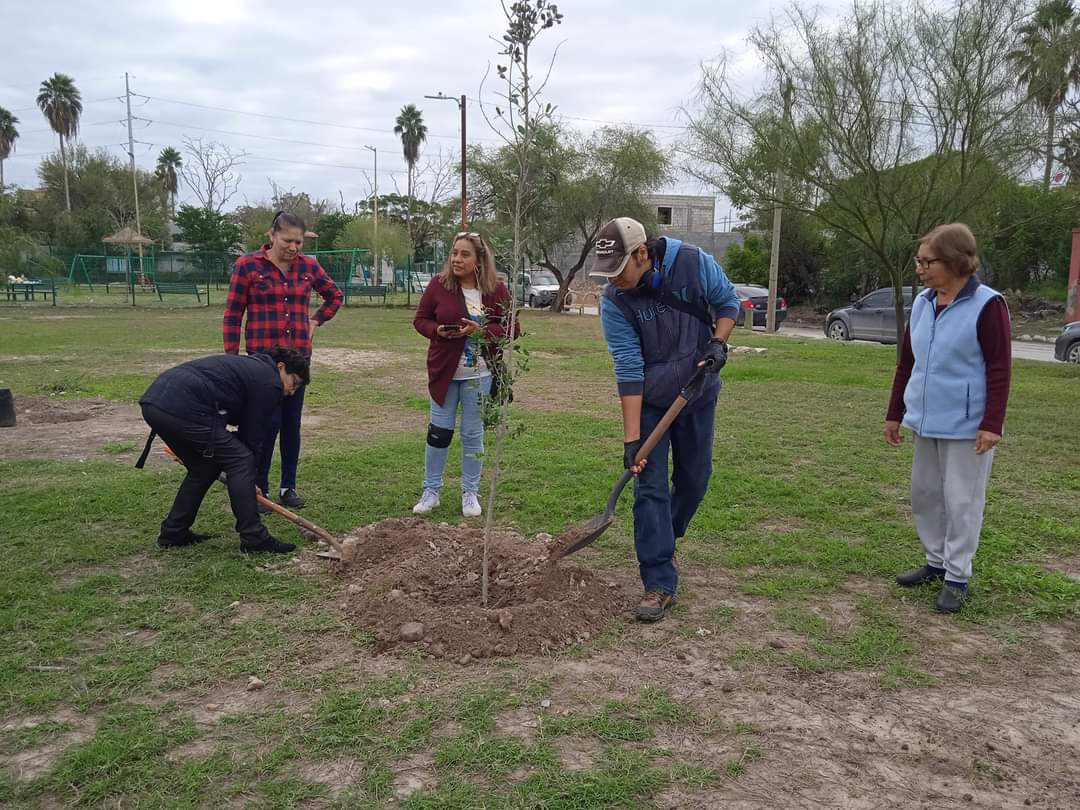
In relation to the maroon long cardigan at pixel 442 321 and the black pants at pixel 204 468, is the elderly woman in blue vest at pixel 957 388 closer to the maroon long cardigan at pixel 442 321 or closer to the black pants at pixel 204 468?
the maroon long cardigan at pixel 442 321

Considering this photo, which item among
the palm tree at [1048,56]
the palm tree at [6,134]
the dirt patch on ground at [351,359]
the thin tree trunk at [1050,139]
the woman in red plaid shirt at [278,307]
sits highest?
the palm tree at [6,134]

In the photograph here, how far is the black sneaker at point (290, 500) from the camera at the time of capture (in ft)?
17.9

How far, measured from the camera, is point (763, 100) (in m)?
13.7

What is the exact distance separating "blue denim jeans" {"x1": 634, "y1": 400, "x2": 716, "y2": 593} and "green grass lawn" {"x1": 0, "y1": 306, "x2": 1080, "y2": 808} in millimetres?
284

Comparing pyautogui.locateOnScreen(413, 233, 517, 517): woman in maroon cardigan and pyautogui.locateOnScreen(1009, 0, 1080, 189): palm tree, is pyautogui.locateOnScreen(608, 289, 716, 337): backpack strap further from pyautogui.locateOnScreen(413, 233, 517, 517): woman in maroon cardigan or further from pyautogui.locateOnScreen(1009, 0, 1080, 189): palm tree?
pyautogui.locateOnScreen(1009, 0, 1080, 189): palm tree

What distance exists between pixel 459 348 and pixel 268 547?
1.60 meters

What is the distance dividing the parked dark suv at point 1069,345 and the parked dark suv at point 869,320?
5282 mm

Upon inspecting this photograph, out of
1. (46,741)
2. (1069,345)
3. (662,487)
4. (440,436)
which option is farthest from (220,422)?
(1069,345)

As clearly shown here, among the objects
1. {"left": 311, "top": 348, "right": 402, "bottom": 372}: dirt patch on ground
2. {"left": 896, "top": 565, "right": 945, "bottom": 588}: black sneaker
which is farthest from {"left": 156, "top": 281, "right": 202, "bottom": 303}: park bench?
{"left": 896, "top": 565, "right": 945, "bottom": 588}: black sneaker

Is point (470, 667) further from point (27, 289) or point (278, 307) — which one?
point (27, 289)

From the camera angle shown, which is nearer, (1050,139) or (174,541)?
(174,541)

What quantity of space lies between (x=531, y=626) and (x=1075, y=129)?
52.7ft

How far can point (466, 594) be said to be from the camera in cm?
404

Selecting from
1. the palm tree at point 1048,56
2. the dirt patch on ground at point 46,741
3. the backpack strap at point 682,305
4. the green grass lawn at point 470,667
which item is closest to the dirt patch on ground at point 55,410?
the green grass lawn at point 470,667
